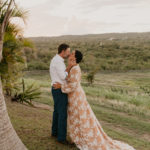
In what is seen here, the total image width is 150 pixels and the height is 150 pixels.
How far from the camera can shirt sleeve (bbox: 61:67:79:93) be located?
173 inches

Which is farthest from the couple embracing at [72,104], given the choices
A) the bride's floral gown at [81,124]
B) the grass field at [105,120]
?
the grass field at [105,120]

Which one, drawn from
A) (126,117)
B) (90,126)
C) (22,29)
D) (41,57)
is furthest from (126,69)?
(90,126)

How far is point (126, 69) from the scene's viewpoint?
3125 centimetres

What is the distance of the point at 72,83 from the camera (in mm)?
4402

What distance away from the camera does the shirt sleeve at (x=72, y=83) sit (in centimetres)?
438

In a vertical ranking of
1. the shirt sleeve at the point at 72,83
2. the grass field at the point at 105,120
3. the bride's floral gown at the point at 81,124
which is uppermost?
the shirt sleeve at the point at 72,83

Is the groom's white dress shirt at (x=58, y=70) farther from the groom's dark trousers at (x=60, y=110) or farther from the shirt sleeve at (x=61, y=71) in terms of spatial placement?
the groom's dark trousers at (x=60, y=110)

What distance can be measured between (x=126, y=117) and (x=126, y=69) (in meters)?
23.0

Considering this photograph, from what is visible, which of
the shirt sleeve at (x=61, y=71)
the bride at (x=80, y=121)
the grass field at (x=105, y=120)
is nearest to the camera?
the shirt sleeve at (x=61, y=71)

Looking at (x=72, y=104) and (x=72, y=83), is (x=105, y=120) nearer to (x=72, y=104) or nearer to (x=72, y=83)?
(x=72, y=104)

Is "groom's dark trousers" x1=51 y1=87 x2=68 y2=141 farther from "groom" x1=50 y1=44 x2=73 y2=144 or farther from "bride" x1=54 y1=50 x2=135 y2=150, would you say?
"bride" x1=54 y1=50 x2=135 y2=150

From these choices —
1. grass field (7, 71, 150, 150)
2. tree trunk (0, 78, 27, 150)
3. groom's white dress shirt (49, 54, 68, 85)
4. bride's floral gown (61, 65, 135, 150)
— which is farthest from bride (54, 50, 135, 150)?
tree trunk (0, 78, 27, 150)

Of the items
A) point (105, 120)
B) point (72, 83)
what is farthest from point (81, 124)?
point (105, 120)

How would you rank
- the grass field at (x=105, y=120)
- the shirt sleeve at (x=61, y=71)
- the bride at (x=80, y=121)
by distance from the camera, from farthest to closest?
1. the grass field at (x=105, y=120)
2. the bride at (x=80, y=121)
3. the shirt sleeve at (x=61, y=71)
